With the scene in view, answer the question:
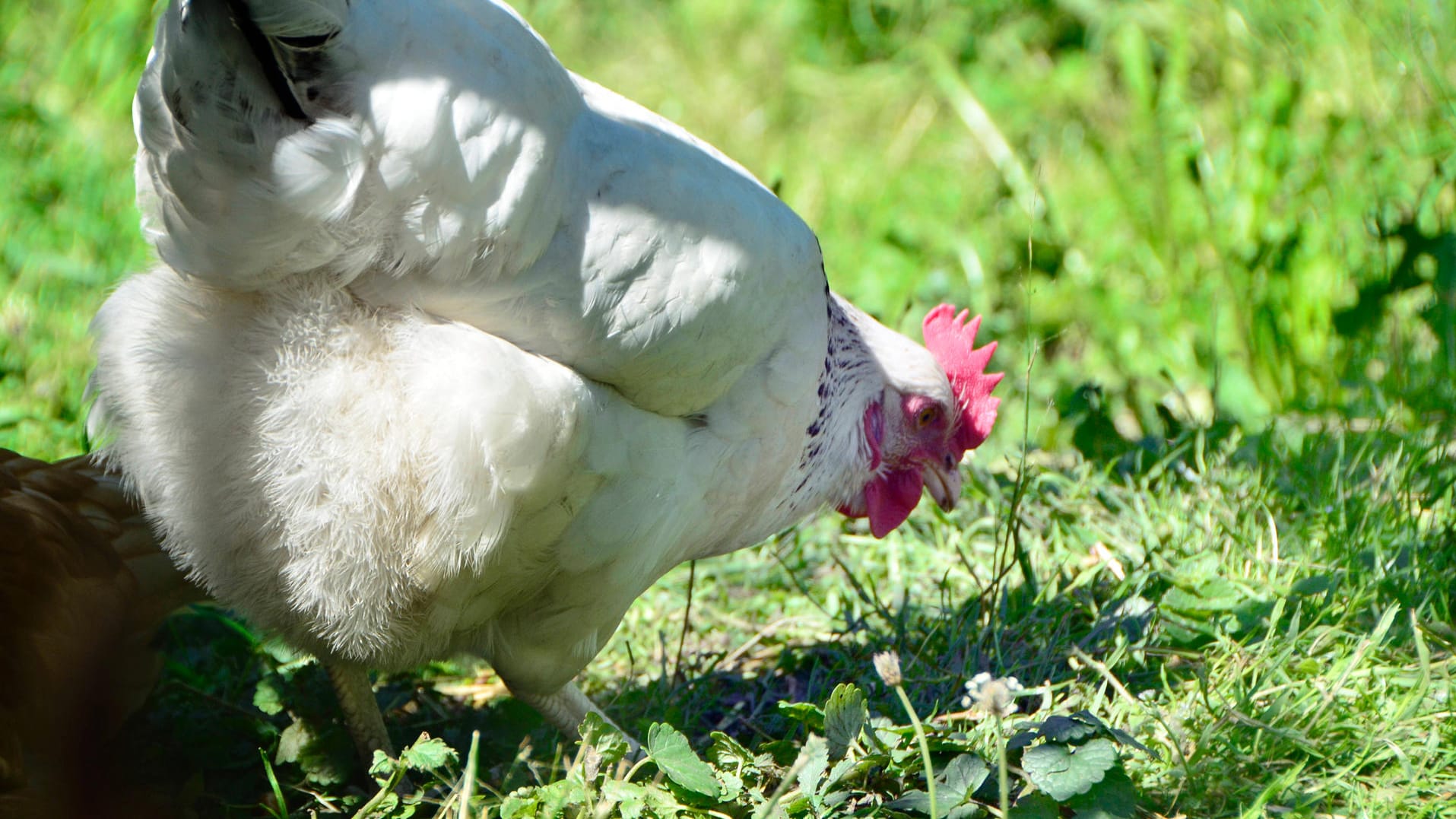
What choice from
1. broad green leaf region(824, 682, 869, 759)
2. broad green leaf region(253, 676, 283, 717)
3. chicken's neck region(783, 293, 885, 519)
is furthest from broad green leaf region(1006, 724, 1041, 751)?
broad green leaf region(253, 676, 283, 717)

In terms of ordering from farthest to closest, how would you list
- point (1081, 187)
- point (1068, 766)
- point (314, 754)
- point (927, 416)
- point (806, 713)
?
point (1081, 187)
point (927, 416)
point (314, 754)
point (806, 713)
point (1068, 766)

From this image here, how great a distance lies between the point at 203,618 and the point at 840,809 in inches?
64.4

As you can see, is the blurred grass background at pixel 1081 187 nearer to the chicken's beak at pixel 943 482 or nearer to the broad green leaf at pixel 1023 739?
the chicken's beak at pixel 943 482

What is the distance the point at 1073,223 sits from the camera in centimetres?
492

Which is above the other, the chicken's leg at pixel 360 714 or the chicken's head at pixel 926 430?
the chicken's head at pixel 926 430

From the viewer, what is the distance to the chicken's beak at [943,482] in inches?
107

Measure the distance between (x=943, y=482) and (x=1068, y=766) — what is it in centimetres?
100

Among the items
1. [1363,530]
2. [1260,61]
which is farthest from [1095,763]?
[1260,61]

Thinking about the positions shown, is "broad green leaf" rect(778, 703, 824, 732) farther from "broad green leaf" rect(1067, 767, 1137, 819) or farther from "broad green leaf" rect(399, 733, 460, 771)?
"broad green leaf" rect(399, 733, 460, 771)

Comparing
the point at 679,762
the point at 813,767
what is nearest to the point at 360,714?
the point at 679,762

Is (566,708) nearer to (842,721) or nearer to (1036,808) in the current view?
(842,721)

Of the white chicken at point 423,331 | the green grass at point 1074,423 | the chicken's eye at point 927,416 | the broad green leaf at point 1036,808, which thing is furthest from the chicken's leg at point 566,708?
the chicken's eye at point 927,416

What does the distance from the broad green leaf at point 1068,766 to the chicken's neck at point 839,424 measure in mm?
810

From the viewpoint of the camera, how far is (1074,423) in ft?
11.5
